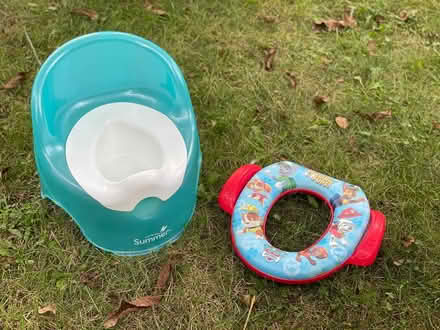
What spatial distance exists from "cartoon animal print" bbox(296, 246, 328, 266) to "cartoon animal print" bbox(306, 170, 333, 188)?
296 mm

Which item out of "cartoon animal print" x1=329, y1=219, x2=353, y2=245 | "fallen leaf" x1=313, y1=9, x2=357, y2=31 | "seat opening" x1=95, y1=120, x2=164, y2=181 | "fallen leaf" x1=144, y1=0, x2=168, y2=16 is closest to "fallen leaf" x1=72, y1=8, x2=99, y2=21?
"fallen leaf" x1=144, y1=0, x2=168, y2=16

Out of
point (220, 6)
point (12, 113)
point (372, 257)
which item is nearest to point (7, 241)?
point (12, 113)

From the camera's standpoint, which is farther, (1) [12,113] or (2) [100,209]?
(1) [12,113]

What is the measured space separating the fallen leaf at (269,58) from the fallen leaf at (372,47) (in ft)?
1.65

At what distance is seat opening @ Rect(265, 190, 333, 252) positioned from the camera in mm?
→ 1932

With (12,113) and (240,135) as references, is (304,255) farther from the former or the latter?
(12,113)

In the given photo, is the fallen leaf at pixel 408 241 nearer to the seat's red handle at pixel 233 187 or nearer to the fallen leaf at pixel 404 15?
the seat's red handle at pixel 233 187

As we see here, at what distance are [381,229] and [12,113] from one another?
169cm

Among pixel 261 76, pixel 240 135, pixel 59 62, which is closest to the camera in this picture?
pixel 59 62

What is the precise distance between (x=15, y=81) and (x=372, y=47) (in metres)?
1.83

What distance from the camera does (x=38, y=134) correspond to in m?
1.80

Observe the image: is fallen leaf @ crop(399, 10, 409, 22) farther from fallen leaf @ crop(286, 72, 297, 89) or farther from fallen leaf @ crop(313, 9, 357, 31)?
fallen leaf @ crop(286, 72, 297, 89)

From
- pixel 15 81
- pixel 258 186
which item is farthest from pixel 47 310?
pixel 15 81

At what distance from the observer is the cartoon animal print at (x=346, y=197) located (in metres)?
1.87
